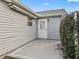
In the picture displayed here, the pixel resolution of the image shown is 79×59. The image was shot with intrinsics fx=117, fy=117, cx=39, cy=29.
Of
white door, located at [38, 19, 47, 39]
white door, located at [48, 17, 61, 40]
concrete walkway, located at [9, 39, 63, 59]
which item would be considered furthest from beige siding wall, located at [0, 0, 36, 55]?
white door, located at [48, 17, 61, 40]

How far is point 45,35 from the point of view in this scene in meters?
13.1

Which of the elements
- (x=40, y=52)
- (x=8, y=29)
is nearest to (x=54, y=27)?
(x=40, y=52)

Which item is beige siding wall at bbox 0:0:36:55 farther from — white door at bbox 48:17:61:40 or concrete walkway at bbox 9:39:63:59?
white door at bbox 48:17:61:40

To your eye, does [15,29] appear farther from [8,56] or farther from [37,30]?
[37,30]

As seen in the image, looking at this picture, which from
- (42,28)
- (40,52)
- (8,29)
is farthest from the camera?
(42,28)

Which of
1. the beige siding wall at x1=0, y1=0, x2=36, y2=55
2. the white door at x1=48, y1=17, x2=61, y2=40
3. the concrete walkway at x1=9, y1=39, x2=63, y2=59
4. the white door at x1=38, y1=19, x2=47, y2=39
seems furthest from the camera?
the white door at x1=38, y1=19, x2=47, y2=39

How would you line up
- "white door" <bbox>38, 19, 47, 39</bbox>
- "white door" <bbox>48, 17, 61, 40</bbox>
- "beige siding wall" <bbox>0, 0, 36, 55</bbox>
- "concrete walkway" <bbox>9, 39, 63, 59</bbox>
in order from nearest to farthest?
1. "beige siding wall" <bbox>0, 0, 36, 55</bbox>
2. "concrete walkway" <bbox>9, 39, 63, 59</bbox>
3. "white door" <bbox>48, 17, 61, 40</bbox>
4. "white door" <bbox>38, 19, 47, 39</bbox>

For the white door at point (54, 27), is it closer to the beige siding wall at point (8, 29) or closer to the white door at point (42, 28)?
the white door at point (42, 28)

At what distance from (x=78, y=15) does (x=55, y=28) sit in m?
8.26

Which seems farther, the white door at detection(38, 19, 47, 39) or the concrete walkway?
the white door at detection(38, 19, 47, 39)

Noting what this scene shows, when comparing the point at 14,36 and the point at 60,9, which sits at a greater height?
the point at 60,9

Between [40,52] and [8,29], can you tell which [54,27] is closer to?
[40,52]

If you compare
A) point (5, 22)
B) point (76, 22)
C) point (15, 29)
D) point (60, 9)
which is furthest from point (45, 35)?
point (76, 22)

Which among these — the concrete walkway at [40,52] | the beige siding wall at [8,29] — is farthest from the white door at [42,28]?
the beige siding wall at [8,29]
